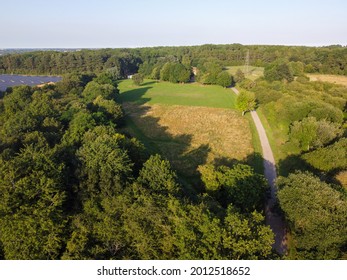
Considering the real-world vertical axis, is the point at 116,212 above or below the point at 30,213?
below

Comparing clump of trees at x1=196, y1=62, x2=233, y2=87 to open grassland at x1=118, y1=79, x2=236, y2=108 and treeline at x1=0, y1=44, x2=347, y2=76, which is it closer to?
open grassland at x1=118, y1=79, x2=236, y2=108

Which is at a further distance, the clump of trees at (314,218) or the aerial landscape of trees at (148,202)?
the clump of trees at (314,218)

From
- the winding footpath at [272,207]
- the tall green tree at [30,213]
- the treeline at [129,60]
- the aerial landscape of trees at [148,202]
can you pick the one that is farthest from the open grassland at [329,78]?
the tall green tree at [30,213]

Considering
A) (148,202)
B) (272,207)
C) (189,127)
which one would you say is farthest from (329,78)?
(148,202)

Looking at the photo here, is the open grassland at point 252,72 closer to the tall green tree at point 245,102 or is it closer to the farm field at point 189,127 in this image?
the farm field at point 189,127

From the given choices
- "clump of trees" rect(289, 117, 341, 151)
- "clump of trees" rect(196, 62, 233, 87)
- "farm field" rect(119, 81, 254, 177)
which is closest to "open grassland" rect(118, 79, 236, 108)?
"farm field" rect(119, 81, 254, 177)

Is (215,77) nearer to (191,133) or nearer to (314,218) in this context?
(191,133)
